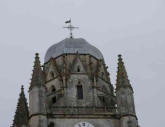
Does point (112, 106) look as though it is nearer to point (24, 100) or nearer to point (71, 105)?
point (71, 105)

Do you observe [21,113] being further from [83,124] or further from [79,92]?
[83,124]

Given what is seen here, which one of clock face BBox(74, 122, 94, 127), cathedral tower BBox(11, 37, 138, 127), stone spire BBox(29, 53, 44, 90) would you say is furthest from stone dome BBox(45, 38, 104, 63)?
clock face BBox(74, 122, 94, 127)

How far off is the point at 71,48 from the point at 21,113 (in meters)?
6.74

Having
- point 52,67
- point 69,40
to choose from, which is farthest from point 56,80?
point 69,40

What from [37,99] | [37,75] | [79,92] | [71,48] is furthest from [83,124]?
[71,48]

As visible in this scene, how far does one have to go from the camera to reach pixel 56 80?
46.2 metres

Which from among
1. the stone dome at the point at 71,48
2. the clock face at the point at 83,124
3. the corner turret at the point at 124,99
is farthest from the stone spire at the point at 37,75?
the corner turret at the point at 124,99

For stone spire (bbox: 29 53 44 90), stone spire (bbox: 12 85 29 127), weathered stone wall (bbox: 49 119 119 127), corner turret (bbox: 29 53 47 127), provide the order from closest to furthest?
corner turret (bbox: 29 53 47 127), weathered stone wall (bbox: 49 119 119 127), stone spire (bbox: 29 53 44 90), stone spire (bbox: 12 85 29 127)

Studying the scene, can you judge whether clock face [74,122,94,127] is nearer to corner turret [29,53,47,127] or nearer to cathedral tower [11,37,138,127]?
cathedral tower [11,37,138,127]

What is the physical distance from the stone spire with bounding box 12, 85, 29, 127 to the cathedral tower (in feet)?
0.93

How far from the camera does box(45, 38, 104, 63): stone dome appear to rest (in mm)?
47656

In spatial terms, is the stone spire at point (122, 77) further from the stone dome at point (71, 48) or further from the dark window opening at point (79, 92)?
the stone dome at point (71, 48)

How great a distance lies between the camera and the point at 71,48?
47938mm

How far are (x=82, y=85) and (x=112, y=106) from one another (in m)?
3.08
